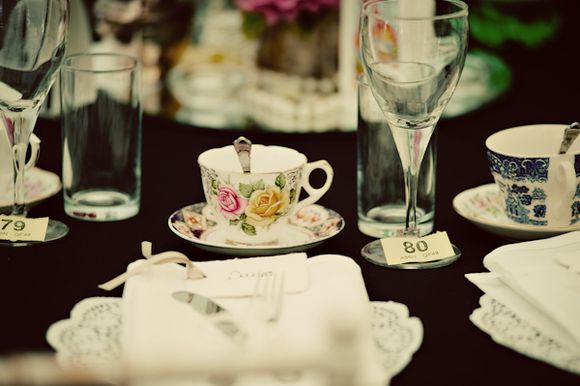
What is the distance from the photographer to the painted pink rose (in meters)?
1.21

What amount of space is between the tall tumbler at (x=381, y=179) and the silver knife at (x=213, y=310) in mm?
350

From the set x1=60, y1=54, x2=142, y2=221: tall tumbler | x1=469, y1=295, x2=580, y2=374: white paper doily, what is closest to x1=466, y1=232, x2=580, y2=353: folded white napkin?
x1=469, y1=295, x2=580, y2=374: white paper doily

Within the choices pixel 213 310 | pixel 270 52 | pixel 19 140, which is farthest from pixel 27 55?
pixel 270 52

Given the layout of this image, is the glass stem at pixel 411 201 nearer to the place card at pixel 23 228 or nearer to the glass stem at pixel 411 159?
Answer: the glass stem at pixel 411 159

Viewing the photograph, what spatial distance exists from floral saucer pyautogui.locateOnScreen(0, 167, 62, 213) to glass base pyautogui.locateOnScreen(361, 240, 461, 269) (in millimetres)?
434

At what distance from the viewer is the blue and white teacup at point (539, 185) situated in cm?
124

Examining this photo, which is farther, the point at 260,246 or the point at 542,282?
the point at 260,246

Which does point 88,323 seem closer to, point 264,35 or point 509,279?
point 509,279

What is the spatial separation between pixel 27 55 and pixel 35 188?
0.76ft

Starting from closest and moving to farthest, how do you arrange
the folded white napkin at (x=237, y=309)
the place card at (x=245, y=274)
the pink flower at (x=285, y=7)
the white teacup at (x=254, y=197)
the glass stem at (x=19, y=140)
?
1. the folded white napkin at (x=237, y=309)
2. the place card at (x=245, y=274)
3. the white teacup at (x=254, y=197)
4. the glass stem at (x=19, y=140)
5. the pink flower at (x=285, y=7)

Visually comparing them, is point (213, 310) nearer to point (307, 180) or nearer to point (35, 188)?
point (307, 180)

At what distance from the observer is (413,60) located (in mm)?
1184

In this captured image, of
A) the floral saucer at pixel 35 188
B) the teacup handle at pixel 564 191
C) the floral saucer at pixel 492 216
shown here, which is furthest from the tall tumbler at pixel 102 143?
the teacup handle at pixel 564 191

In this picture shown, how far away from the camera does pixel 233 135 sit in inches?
66.8
